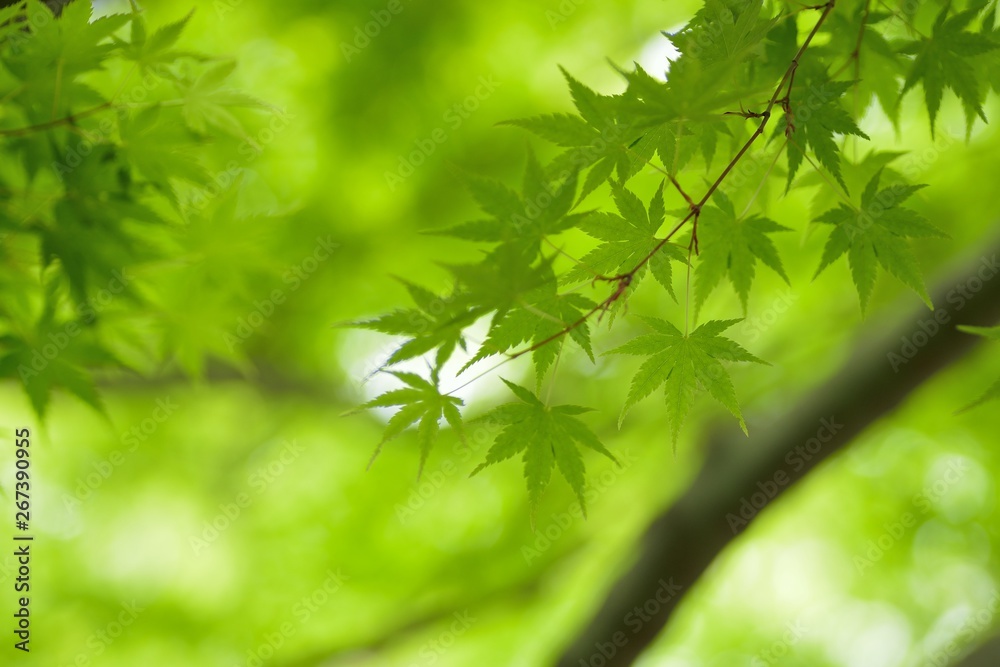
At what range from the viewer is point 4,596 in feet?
17.6

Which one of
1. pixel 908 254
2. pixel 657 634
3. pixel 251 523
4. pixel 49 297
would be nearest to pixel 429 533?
A: pixel 251 523

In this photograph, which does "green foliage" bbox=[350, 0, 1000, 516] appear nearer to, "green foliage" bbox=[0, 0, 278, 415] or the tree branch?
"green foliage" bbox=[0, 0, 278, 415]

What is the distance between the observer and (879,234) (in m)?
1.20

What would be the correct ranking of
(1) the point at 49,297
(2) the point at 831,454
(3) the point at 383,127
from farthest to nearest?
(3) the point at 383,127, (2) the point at 831,454, (1) the point at 49,297

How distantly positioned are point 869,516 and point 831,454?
3.56m

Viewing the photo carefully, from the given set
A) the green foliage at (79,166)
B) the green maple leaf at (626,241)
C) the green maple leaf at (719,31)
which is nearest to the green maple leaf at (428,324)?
the green maple leaf at (626,241)

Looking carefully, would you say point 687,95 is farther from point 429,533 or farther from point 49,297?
point 429,533

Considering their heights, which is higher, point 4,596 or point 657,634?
point 4,596

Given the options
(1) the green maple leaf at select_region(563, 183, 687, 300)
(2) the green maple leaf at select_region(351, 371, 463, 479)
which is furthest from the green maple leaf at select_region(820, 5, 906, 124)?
(2) the green maple leaf at select_region(351, 371, 463, 479)

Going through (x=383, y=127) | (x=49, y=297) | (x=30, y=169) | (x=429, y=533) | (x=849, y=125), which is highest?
(x=383, y=127)

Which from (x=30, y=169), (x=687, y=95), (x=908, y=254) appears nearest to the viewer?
(x=687, y=95)

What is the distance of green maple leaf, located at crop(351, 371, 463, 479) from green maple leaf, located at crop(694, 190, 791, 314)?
0.55m

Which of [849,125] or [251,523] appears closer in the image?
[849,125]

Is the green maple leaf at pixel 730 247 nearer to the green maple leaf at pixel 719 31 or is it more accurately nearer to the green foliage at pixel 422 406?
the green maple leaf at pixel 719 31
